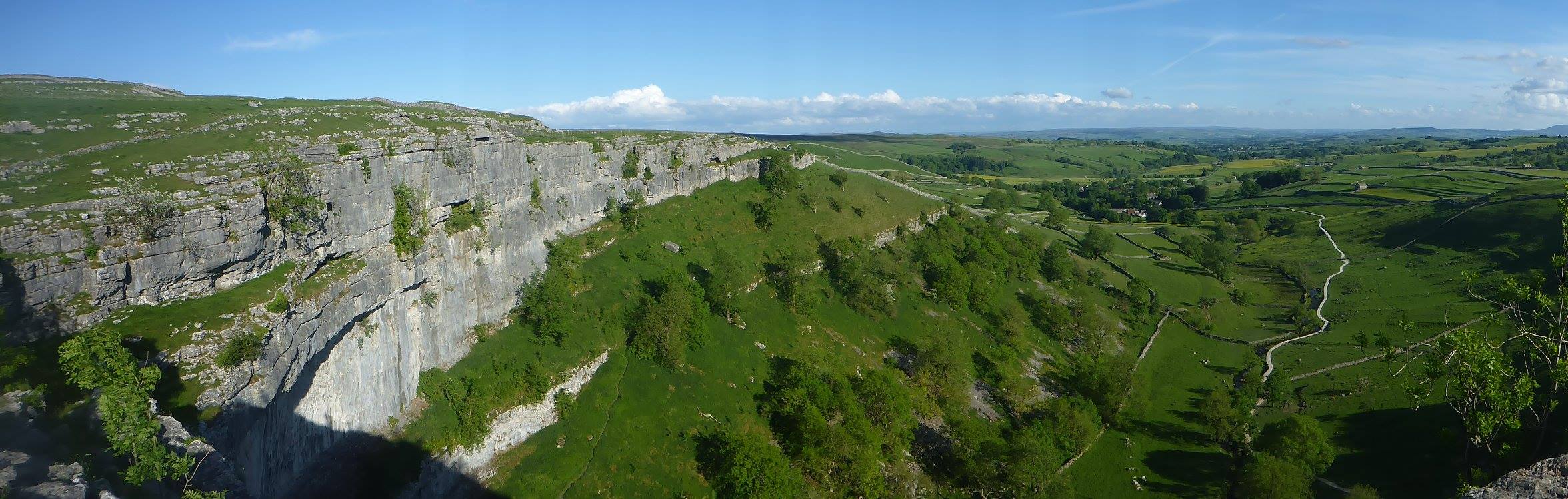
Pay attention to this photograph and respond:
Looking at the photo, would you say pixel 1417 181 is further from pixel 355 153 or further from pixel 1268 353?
pixel 355 153

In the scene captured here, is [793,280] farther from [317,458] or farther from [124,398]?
[124,398]

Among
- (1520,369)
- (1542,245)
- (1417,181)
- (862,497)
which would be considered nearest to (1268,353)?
(1520,369)

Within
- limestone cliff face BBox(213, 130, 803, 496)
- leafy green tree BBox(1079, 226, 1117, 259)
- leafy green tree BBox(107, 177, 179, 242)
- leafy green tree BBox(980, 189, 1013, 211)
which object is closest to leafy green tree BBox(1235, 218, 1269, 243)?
leafy green tree BBox(980, 189, 1013, 211)

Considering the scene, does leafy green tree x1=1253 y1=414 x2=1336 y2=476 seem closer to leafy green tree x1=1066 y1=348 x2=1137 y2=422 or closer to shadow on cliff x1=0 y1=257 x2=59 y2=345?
leafy green tree x1=1066 y1=348 x2=1137 y2=422

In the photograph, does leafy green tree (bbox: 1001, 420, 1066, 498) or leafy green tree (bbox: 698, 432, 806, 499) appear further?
leafy green tree (bbox: 1001, 420, 1066, 498)

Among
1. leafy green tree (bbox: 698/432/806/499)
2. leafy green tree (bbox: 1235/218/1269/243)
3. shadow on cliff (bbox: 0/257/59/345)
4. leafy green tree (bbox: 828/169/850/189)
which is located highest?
leafy green tree (bbox: 828/169/850/189)

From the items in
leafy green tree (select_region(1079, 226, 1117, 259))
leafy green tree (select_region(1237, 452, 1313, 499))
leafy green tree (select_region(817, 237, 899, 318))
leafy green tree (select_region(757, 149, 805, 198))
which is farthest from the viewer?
leafy green tree (select_region(1079, 226, 1117, 259))

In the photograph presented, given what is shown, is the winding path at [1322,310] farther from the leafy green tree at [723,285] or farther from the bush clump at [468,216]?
the bush clump at [468,216]

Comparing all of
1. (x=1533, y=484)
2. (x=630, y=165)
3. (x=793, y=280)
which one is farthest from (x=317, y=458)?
(x=1533, y=484)
